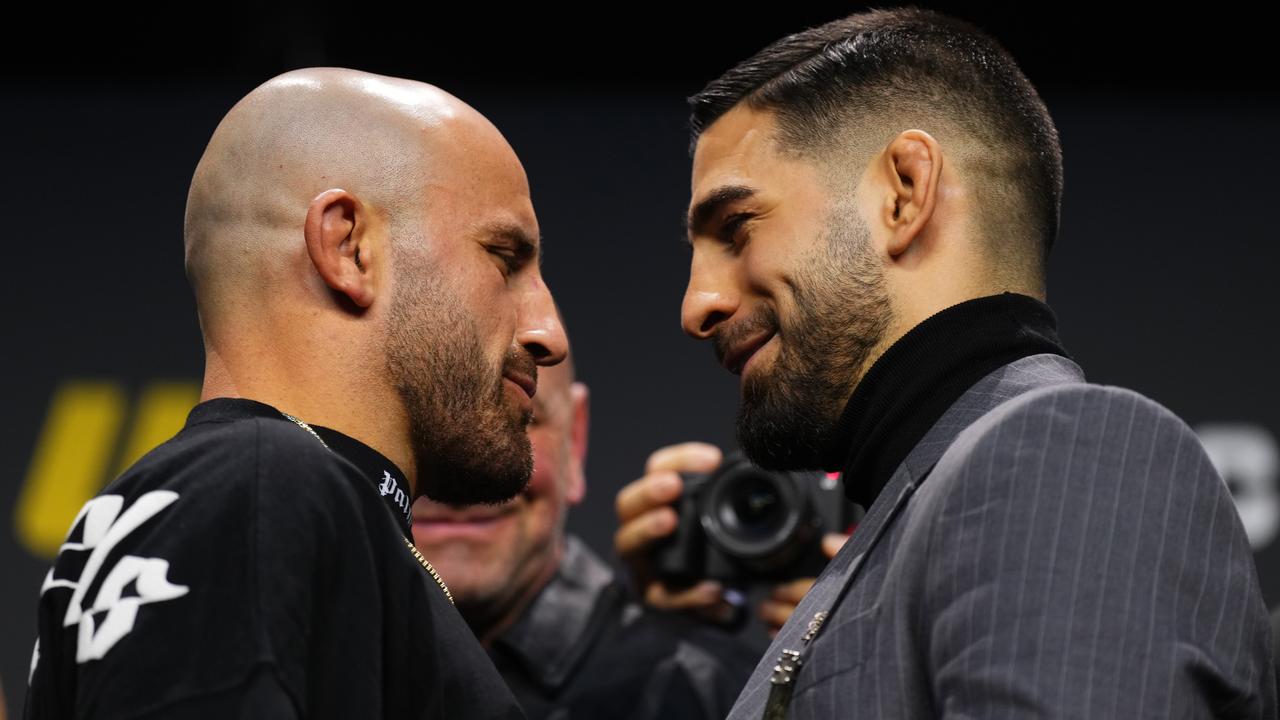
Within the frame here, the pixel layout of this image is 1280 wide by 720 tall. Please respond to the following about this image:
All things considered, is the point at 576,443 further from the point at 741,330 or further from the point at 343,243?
the point at 343,243

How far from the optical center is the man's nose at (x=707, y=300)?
1.55 m

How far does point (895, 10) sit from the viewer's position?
1643 millimetres

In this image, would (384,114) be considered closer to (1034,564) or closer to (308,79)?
(308,79)

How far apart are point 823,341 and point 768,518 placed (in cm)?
85

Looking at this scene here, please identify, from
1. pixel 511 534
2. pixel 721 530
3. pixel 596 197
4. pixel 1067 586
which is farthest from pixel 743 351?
pixel 596 197

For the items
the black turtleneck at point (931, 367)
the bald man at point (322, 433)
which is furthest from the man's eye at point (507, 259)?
the black turtleneck at point (931, 367)

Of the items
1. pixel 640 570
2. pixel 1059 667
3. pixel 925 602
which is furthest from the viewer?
pixel 640 570

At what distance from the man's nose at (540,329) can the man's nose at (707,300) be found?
16cm

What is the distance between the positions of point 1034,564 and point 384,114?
799 mm

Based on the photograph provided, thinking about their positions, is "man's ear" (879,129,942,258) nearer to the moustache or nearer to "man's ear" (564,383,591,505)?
the moustache

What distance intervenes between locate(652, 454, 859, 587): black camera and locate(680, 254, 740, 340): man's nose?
0.65 meters

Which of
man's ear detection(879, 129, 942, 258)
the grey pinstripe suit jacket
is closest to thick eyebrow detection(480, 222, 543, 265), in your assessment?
man's ear detection(879, 129, 942, 258)

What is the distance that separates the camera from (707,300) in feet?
5.16

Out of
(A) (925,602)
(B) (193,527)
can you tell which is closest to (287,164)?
(B) (193,527)
